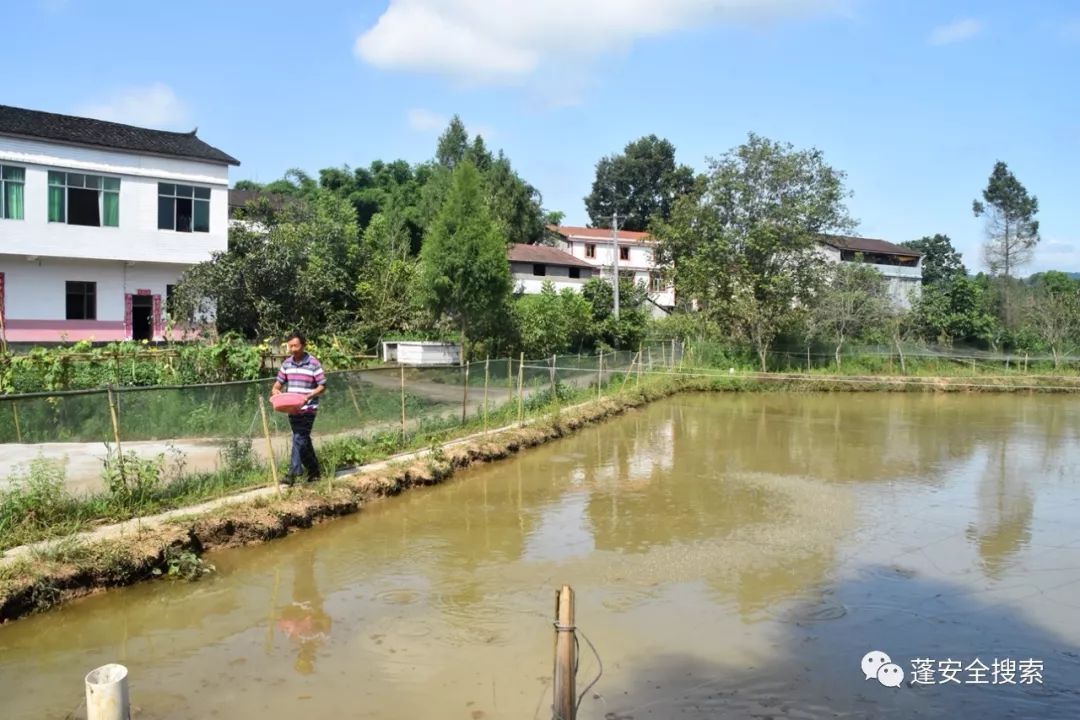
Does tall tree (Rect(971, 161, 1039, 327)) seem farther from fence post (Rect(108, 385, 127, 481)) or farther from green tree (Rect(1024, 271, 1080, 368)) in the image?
fence post (Rect(108, 385, 127, 481))

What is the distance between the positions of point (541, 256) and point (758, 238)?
1518 centimetres

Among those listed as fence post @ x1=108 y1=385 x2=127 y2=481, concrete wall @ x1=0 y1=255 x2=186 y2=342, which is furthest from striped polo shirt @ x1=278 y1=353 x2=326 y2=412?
concrete wall @ x1=0 y1=255 x2=186 y2=342

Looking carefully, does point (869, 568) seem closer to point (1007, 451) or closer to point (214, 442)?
point (214, 442)

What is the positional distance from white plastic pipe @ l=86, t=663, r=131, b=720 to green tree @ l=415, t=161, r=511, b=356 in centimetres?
1980

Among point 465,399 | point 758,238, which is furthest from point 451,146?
point 465,399

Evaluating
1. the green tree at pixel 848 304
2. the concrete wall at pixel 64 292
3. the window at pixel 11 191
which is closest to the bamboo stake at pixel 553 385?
the concrete wall at pixel 64 292

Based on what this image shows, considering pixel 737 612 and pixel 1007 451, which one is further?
pixel 1007 451

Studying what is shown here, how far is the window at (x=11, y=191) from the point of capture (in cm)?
2259

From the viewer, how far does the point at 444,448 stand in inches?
520

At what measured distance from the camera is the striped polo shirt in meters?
9.48

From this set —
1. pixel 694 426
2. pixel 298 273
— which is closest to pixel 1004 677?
pixel 694 426

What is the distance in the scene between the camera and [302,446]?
31.9 feet

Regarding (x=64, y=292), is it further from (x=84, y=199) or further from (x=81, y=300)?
(x=84, y=199)

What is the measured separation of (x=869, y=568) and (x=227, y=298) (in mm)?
19611
